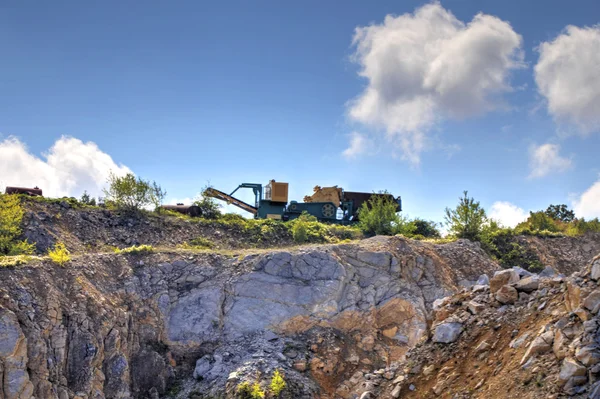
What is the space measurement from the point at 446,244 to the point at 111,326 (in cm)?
1673

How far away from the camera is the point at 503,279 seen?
43.6 feet

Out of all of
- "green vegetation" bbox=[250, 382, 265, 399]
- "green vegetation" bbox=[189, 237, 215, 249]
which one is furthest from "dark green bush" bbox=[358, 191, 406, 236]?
"green vegetation" bbox=[250, 382, 265, 399]

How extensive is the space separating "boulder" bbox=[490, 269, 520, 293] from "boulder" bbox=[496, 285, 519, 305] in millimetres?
289

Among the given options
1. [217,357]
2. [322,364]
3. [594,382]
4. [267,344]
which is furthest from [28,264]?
[594,382]

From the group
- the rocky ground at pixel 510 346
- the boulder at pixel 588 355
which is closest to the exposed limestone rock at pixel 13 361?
the rocky ground at pixel 510 346

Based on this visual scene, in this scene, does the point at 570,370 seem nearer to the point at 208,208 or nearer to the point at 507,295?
the point at 507,295

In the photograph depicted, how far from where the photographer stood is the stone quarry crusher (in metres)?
39.2

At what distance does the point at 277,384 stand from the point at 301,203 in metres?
20.5

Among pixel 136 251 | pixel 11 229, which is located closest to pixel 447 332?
pixel 136 251

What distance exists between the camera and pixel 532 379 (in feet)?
33.1

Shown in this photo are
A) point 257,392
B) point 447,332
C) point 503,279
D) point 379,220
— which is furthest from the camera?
point 379,220

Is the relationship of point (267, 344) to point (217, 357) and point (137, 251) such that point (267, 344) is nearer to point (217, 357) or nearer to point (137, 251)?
point (217, 357)

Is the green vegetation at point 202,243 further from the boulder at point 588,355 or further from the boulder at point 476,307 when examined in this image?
the boulder at point 588,355

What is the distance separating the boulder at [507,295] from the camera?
1268 cm
